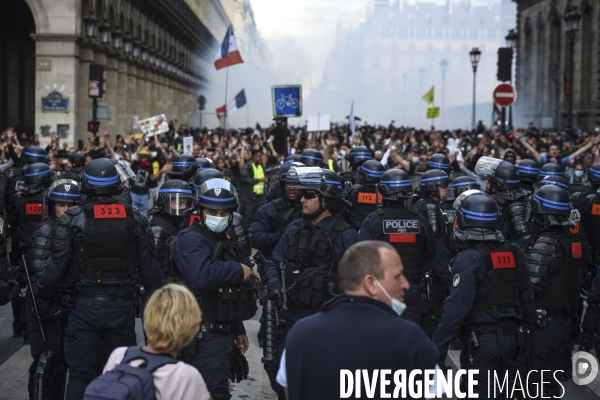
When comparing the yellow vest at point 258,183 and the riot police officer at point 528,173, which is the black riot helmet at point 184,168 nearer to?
the riot police officer at point 528,173

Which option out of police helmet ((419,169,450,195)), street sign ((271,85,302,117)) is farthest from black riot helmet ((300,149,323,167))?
street sign ((271,85,302,117))

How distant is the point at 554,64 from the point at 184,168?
48918 mm

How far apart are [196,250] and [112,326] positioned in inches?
30.6

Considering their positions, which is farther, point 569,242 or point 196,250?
point 569,242

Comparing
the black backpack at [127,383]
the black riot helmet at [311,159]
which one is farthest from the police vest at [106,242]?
the black riot helmet at [311,159]

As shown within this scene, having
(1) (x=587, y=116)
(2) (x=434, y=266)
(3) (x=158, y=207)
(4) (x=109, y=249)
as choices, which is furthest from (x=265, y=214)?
(1) (x=587, y=116)

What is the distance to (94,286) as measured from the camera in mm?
6102

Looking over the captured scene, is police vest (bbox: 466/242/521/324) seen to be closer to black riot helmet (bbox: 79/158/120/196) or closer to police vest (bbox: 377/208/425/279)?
police vest (bbox: 377/208/425/279)

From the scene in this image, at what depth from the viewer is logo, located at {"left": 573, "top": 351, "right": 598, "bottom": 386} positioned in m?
8.06

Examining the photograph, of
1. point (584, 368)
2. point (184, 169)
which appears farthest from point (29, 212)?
point (584, 368)

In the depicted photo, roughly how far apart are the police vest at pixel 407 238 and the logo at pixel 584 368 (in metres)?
1.96

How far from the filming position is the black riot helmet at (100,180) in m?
6.29

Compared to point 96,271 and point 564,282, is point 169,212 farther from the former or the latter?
point 564,282

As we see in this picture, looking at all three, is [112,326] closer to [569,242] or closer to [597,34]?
[569,242]
